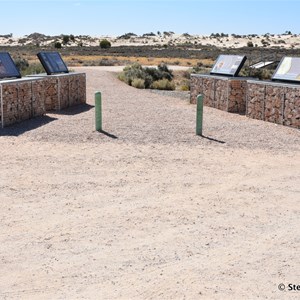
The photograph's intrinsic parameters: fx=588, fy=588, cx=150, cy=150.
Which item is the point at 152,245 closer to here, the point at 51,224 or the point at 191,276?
the point at 191,276

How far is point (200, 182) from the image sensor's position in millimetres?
10766

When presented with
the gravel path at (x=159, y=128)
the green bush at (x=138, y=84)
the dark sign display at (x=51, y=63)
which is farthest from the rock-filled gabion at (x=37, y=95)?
the green bush at (x=138, y=84)

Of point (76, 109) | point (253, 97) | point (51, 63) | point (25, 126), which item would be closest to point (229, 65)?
point (253, 97)

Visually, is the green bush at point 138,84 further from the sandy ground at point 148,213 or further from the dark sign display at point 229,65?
the sandy ground at point 148,213

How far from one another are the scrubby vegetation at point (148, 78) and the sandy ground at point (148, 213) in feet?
52.9

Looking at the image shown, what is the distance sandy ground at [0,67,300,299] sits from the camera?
21.0 ft

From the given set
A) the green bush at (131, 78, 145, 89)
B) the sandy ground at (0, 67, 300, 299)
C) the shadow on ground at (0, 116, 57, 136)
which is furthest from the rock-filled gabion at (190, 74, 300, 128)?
the green bush at (131, 78, 145, 89)

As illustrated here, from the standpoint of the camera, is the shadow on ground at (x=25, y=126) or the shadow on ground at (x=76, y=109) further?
the shadow on ground at (x=76, y=109)

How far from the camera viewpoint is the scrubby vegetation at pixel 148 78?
32375 mm

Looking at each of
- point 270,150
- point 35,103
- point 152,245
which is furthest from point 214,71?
point 152,245

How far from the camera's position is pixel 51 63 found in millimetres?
22000

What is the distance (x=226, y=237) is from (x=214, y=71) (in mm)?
15864

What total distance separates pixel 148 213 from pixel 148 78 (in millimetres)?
26034

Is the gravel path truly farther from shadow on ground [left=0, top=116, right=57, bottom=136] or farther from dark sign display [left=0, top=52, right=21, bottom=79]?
dark sign display [left=0, top=52, right=21, bottom=79]
